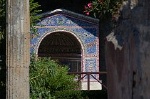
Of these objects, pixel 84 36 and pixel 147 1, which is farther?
pixel 84 36

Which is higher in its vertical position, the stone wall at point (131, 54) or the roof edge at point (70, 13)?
the roof edge at point (70, 13)

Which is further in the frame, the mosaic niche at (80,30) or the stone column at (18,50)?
the mosaic niche at (80,30)

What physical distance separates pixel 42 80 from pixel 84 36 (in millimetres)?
5223

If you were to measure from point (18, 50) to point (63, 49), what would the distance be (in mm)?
8698

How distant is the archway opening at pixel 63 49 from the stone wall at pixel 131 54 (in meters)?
12.7

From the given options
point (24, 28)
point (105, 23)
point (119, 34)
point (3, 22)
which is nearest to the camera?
point (119, 34)

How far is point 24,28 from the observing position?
25.0 ft

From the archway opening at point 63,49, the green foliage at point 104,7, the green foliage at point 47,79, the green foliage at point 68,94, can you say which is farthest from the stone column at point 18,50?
the archway opening at point 63,49

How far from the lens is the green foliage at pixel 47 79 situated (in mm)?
9391

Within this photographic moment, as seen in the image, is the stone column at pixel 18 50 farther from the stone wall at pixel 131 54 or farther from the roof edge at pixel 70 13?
the roof edge at pixel 70 13

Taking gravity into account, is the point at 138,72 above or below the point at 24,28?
below

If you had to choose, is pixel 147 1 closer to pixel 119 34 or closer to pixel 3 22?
pixel 119 34

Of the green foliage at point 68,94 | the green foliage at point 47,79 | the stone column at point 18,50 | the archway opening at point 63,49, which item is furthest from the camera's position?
the archway opening at point 63,49

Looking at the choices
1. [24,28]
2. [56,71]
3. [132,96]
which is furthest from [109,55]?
[56,71]
